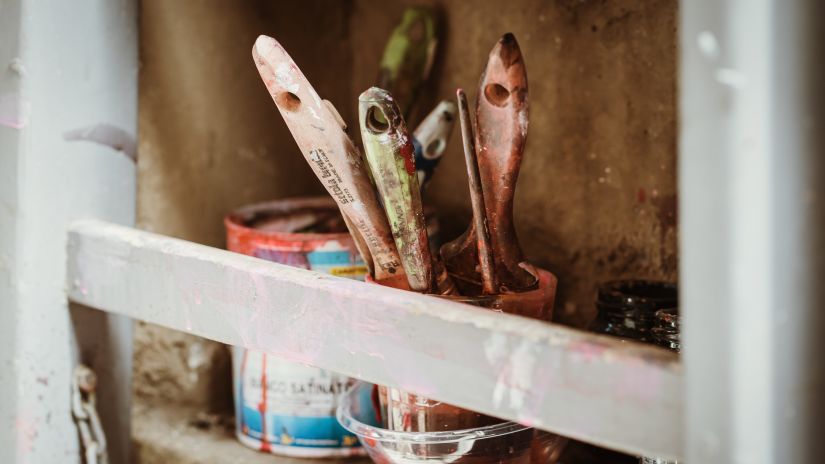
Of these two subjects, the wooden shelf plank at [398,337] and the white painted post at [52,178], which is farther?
the white painted post at [52,178]

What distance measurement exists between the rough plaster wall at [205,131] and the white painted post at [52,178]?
129mm

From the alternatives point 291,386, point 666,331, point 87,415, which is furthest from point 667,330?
point 87,415

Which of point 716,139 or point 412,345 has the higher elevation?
point 716,139

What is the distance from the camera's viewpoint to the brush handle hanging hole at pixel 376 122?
0.74 m

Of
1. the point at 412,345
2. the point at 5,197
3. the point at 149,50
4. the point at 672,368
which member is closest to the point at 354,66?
the point at 149,50

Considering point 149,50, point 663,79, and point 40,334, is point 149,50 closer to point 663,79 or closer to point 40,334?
point 40,334

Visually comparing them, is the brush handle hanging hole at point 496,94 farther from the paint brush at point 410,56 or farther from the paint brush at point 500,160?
the paint brush at point 410,56

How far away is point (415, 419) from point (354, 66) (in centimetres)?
70

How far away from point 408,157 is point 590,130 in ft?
1.34

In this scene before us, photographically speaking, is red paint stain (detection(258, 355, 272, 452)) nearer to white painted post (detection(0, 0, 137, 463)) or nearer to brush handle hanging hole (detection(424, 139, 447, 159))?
white painted post (detection(0, 0, 137, 463))

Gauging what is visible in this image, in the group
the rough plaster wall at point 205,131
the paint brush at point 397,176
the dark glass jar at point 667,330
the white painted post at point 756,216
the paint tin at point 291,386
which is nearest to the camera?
the white painted post at point 756,216

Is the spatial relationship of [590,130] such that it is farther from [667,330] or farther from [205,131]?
[205,131]

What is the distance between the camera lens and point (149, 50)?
116 cm

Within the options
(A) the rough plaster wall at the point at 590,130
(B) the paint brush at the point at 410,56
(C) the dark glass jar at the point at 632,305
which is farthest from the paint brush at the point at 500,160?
(B) the paint brush at the point at 410,56
